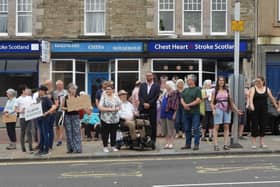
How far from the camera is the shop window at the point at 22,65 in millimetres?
23734

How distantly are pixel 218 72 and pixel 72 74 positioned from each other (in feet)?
21.6

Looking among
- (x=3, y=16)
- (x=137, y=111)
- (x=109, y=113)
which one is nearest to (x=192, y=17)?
(x=3, y=16)

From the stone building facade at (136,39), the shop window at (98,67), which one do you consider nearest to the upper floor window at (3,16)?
the stone building facade at (136,39)

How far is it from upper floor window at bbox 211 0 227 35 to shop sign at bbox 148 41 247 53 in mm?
816

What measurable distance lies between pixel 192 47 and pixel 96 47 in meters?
4.24

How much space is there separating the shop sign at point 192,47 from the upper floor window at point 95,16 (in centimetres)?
252

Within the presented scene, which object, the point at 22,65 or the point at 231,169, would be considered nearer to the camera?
the point at 231,169

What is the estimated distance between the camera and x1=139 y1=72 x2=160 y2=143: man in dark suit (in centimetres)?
1380

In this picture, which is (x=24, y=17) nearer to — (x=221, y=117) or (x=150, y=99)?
(x=150, y=99)

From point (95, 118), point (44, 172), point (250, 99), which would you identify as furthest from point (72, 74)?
point (44, 172)

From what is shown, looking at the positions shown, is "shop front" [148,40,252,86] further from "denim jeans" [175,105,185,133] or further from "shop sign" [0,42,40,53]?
"denim jeans" [175,105,185,133]

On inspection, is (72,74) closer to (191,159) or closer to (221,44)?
(221,44)

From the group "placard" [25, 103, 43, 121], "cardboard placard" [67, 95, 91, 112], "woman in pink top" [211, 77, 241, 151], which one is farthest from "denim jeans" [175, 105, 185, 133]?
"placard" [25, 103, 43, 121]

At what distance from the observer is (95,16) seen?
78.7ft
